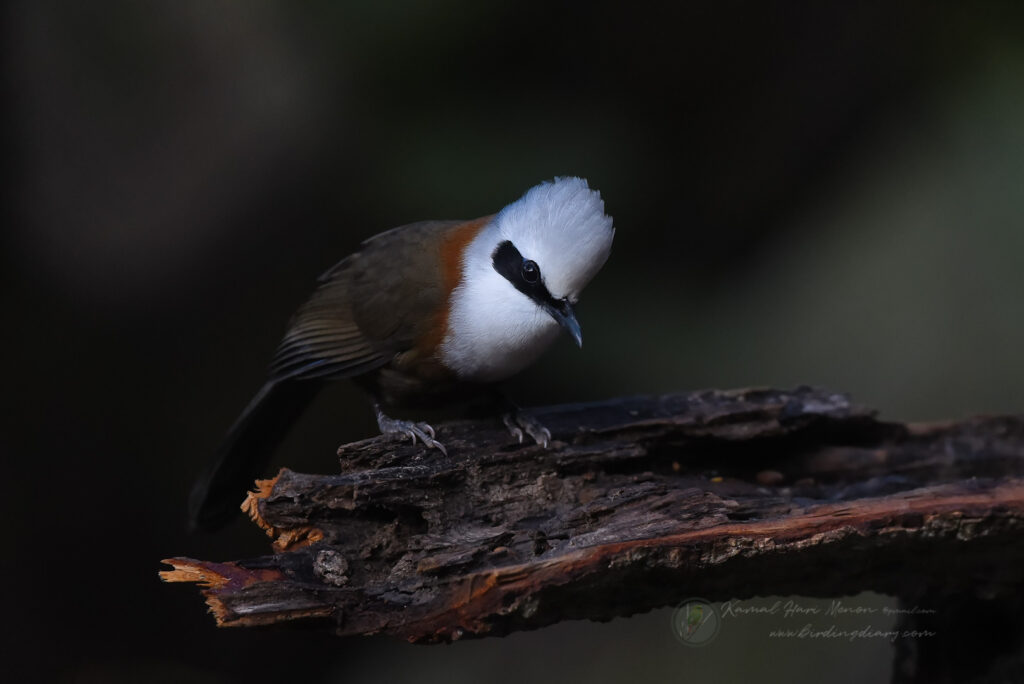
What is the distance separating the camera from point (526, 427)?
314 centimetres

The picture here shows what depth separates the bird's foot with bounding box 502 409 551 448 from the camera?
3.09 metres

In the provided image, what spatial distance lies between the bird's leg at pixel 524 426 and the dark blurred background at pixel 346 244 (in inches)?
79.0

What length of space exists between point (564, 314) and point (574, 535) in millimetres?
763

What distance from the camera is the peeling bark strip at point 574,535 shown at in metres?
2.47

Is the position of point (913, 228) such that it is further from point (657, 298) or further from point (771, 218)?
point (657, 298)

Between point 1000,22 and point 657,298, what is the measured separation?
8.82 feet

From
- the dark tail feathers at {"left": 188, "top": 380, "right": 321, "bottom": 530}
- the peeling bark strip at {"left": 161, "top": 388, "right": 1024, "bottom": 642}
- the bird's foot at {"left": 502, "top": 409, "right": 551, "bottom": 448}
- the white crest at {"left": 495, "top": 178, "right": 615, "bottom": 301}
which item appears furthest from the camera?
the dark tail feathers at {"left": 188, "top": 380, "right": 321, "bottom": 530}

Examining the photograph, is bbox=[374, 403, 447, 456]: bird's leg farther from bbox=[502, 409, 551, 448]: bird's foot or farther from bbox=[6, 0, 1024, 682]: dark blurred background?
bbox=[6, 0, 1024, 682]: dark blurred background

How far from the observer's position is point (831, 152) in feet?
20.3

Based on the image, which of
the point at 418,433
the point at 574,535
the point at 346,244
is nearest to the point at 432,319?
the point at 418,433

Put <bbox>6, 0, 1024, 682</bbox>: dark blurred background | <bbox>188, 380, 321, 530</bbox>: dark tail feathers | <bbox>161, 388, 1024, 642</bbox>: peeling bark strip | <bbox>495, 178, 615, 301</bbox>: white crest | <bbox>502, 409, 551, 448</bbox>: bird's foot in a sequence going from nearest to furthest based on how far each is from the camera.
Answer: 1. <bbox>161, 388, 1024, 642</bbox>: peeling bark strip
2. <bbox>495, 178, 615, 301</bbox>: white crest
3. <bbox>502, 409, 551, 448</bbox>: bird's foot
4. <bbox>188, 380, 321, 530</bbox>: dark tail feathers
5. <bbox>6, 0, 1024, 682</bbox>: dark blurred background

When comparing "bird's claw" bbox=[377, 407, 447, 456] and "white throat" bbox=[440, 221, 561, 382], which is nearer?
"bird's claw" bbox=[377, 407, 447, 456]

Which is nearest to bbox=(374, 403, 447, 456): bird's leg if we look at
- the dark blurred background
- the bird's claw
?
the bird's claw

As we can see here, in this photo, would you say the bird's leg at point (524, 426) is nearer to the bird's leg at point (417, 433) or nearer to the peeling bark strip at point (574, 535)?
the peeling bark strip at point (574, 535)
